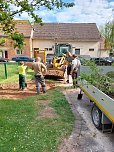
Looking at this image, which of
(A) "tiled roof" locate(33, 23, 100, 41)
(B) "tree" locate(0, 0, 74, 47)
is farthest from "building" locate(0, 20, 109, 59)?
(B) "tree" locate(0, 0, 74, 47)

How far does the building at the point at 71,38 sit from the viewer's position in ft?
136

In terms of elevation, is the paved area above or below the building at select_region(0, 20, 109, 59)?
below

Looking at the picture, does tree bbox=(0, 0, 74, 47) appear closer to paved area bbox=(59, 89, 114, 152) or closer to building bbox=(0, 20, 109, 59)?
paved area bbox=(59, 89, 114, 152)

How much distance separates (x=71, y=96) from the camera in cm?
952

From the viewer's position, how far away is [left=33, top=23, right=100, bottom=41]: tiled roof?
42.0 metres

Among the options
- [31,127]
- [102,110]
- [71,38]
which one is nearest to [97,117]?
[102,110]

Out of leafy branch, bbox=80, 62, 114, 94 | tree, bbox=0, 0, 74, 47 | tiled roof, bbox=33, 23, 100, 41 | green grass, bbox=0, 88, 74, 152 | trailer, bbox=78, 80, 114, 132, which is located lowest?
green grass, bbox=0, 88, 74, 152

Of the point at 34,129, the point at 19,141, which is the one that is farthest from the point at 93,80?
the point at 19,141

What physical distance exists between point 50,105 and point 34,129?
88.0 inches

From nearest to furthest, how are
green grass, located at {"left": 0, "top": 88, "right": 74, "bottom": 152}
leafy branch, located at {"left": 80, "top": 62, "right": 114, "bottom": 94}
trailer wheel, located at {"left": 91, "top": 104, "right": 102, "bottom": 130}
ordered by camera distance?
1. green grass, located at {"left": 0, "top": 88, "right": 74, "bottom": 152}
2. trailer wheel, located at {"left": 91, "top": 104, "right": 102, "bottom": 130}
3. leafy branch, located at {"left": 80, "top": 62, "right": 114, "bottom": 94}

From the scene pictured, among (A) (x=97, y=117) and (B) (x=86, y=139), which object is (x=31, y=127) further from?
(A) (x=97, y=117)

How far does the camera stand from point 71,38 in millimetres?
42344

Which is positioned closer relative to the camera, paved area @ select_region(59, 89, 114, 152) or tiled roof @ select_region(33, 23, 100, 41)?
paved area @ select_region(59, 89, 114, 152)

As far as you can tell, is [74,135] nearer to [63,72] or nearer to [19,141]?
[19,141]
